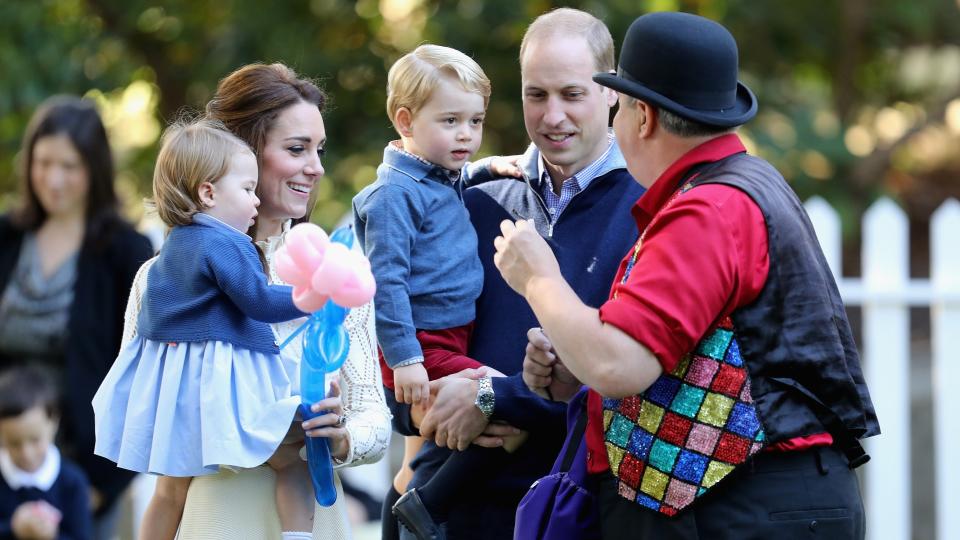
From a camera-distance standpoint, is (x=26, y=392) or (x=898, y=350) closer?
(x=26, y=392)

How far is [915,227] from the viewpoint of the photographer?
935 centimetres

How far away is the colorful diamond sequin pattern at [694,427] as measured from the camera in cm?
250

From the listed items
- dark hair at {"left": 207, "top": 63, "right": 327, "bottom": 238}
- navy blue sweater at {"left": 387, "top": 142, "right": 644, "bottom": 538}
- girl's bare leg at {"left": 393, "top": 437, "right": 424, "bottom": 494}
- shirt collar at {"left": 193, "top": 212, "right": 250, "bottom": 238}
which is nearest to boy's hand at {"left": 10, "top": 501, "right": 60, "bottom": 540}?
girl's bare leg at {"left": 393, "top": 437, "right": 424, "bottom": 494}

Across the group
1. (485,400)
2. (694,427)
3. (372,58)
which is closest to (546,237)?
(485,400)

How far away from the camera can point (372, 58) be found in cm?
703

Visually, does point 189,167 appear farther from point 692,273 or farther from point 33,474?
point 33,474

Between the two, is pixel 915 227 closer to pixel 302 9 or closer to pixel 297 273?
pixel 302 9

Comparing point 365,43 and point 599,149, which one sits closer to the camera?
point 599,149

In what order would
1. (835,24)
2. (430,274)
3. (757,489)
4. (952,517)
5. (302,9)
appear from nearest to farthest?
(757,489)
(430,274)
(952,517)
(302,9)
(835,24)

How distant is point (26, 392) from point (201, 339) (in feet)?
8.36

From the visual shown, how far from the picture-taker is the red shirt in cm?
241

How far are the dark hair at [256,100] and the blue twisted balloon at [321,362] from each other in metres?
0.35

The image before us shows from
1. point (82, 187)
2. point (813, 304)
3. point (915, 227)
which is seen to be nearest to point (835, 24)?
point (915, 227)

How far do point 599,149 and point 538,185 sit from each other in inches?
6.8
